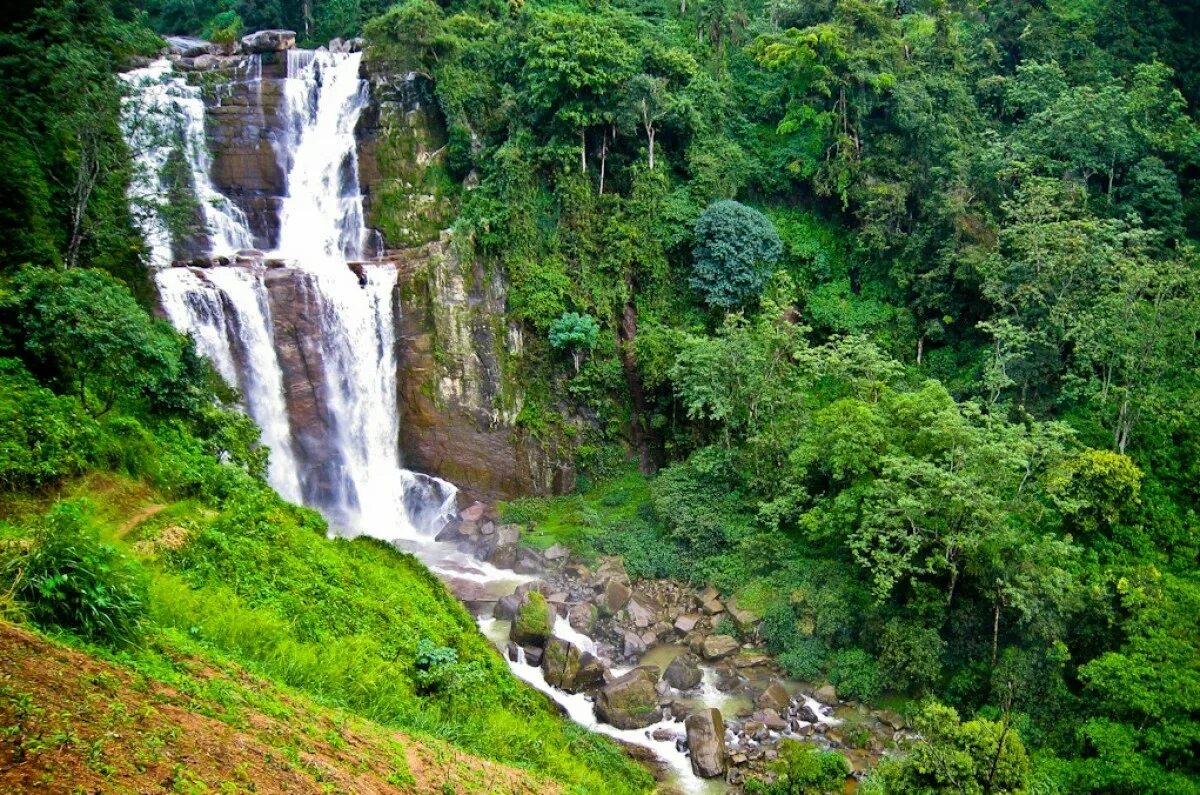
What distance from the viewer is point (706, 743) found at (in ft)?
48.1

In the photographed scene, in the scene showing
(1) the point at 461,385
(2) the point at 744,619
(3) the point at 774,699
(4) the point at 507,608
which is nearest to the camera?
(3) the point at 774,699

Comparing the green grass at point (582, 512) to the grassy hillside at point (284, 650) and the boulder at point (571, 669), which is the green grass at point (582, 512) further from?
the grassy hillside at point (284, 650)

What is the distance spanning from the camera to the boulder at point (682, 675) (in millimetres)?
17031

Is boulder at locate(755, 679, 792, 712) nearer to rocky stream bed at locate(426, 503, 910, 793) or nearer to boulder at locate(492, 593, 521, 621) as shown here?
rocky stream bed at locate(426, 503, 910, 793)

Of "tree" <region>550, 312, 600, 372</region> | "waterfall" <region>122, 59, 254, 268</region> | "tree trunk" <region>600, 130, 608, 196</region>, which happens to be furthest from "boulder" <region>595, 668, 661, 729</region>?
"waterfall" <region>122, 59, 254, 268</region>

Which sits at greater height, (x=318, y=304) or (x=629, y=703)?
(x=318, y=304)

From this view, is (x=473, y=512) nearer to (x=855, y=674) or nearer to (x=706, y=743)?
(x=706, y=743)

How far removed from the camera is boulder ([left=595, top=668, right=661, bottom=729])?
1565cm

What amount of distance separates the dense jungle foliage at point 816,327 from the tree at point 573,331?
0.10 meters

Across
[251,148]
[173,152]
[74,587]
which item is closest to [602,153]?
[251,148]

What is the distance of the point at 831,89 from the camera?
2628 cm

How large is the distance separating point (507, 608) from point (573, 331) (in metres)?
8.50

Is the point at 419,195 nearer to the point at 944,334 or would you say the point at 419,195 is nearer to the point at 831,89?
the point at 831,89

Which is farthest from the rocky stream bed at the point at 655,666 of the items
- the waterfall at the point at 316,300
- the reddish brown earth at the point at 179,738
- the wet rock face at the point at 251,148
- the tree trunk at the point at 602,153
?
the wet rock face at the point at 251,148
